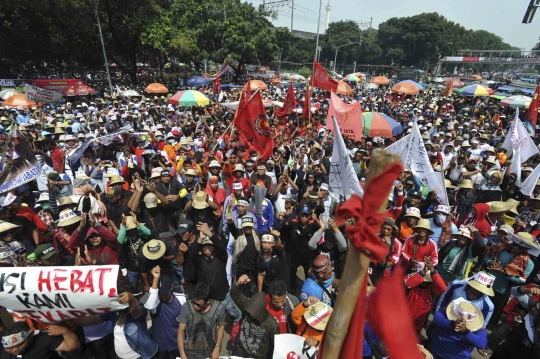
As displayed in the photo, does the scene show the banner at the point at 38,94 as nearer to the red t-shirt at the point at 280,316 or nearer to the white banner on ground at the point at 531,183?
the red t-shirt at the point at 280,316

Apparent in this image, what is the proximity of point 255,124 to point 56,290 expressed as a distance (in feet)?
17.5

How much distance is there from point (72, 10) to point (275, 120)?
71.8 ft

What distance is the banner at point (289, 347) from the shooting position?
2951mm

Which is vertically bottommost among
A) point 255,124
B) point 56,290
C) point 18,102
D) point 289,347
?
point 18,102

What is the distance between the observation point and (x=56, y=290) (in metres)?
2.78

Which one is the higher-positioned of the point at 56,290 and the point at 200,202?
the point at 56,290

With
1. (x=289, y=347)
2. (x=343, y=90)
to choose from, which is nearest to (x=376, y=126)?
(x=289, y=347)

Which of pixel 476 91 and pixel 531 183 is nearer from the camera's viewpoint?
pixel 531 183

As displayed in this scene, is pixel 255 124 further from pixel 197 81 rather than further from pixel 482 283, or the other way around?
pixel 197 81

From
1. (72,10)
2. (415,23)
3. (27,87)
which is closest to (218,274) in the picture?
(27,87)

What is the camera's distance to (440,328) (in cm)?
340

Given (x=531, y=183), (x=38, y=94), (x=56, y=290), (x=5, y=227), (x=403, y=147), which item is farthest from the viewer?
(x=38, y=94)

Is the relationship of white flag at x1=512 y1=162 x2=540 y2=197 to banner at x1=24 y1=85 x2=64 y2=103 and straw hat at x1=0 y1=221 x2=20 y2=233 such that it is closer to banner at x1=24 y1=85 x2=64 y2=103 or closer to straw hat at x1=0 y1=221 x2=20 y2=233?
straw hat at x1=0 y1=221 x2=20 y2=233

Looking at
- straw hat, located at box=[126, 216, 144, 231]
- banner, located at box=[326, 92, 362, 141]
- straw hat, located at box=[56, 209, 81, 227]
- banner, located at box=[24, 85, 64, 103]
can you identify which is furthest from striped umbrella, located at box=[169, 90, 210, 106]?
straw hat, located at box=[126, 216, 144, 231]
